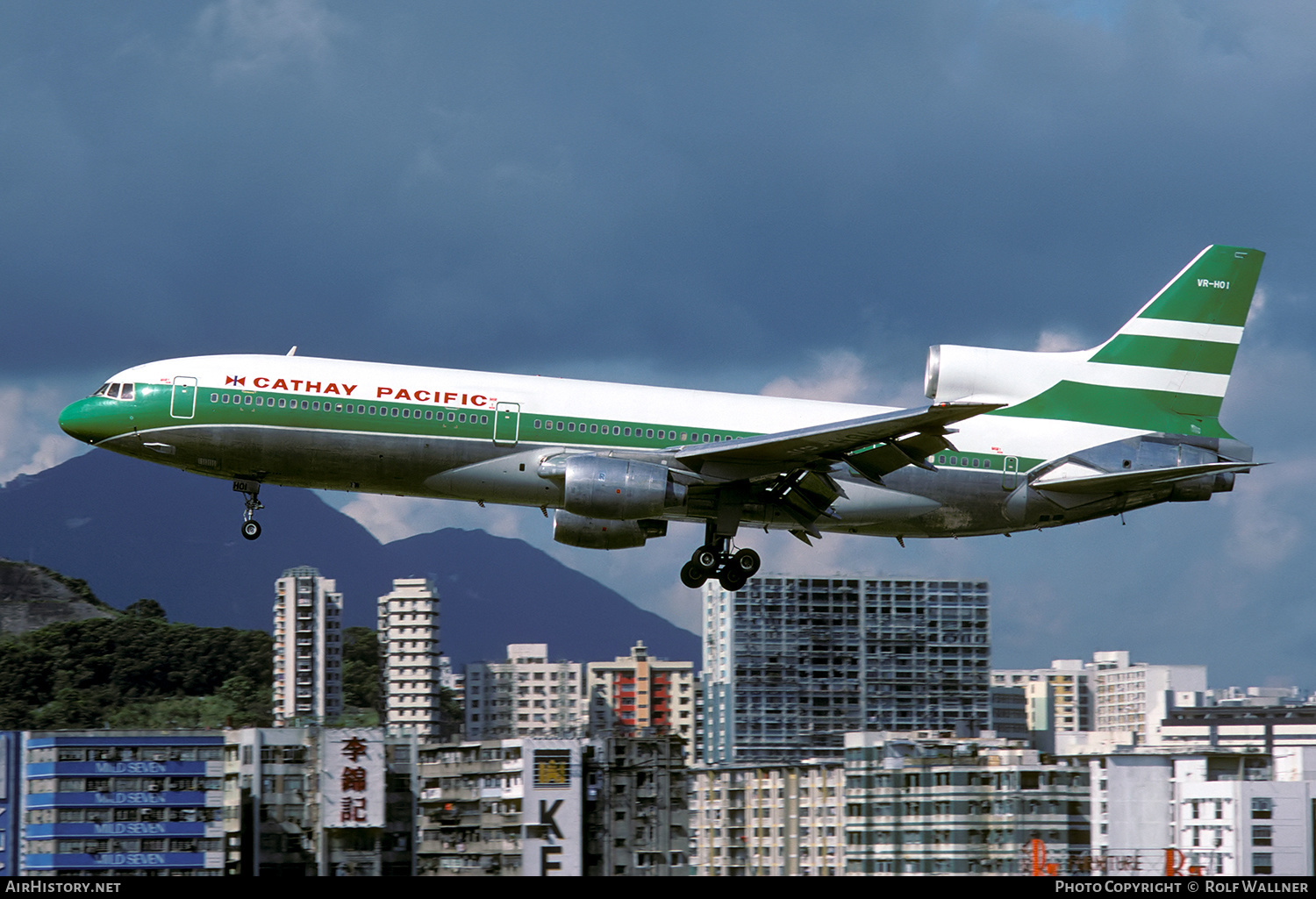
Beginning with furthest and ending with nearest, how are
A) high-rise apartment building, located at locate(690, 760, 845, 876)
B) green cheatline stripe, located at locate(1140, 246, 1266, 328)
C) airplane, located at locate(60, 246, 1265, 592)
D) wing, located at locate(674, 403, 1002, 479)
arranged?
1. high-rise apartment building, located at locate(690, 760, 845, 876)
2. green cheatline stripe, located at locate(1140, 246, 1266, 328)
3. airplane, located at locate(60, 246, 1265, 592)
4. wing, located at locate(674, 403, 1002, 479)

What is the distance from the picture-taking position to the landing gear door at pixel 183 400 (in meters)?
41.8

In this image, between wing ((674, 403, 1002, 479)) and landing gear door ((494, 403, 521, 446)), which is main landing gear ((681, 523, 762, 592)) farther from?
landing gear door ((494, 403, 521, 446))

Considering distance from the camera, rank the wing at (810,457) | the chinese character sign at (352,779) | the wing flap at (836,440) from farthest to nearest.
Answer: the chinese character sign at (352,779) → the wing at (810,457) → the wing flap at (836,440)

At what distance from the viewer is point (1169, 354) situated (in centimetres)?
4616

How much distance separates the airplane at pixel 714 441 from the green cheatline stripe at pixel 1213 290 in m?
0.59

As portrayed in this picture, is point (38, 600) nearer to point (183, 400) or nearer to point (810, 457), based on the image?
point (183, 400)

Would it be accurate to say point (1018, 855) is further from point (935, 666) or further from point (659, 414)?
point (935, 666)

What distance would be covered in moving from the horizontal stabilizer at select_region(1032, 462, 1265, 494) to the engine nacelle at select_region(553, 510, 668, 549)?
36.3ft

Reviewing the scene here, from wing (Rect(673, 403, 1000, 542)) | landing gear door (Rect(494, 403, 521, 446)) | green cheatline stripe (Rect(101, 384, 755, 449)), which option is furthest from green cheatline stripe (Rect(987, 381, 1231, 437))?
landing gear door (Rect(494, 403, 521, 446))

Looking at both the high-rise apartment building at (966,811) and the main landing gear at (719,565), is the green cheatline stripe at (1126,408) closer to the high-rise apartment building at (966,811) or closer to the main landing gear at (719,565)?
the main landing gear at (719,565)

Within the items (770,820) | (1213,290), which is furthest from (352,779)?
(1213,290)

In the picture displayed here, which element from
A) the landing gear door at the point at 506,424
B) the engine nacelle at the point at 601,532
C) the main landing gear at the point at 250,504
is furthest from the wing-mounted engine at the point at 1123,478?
the main landing gear at the point at 250,504

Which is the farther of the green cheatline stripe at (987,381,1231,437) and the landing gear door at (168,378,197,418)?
the green cheatline stripe at (987,381,1231,437)

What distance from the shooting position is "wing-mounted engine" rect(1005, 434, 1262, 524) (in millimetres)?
43406
